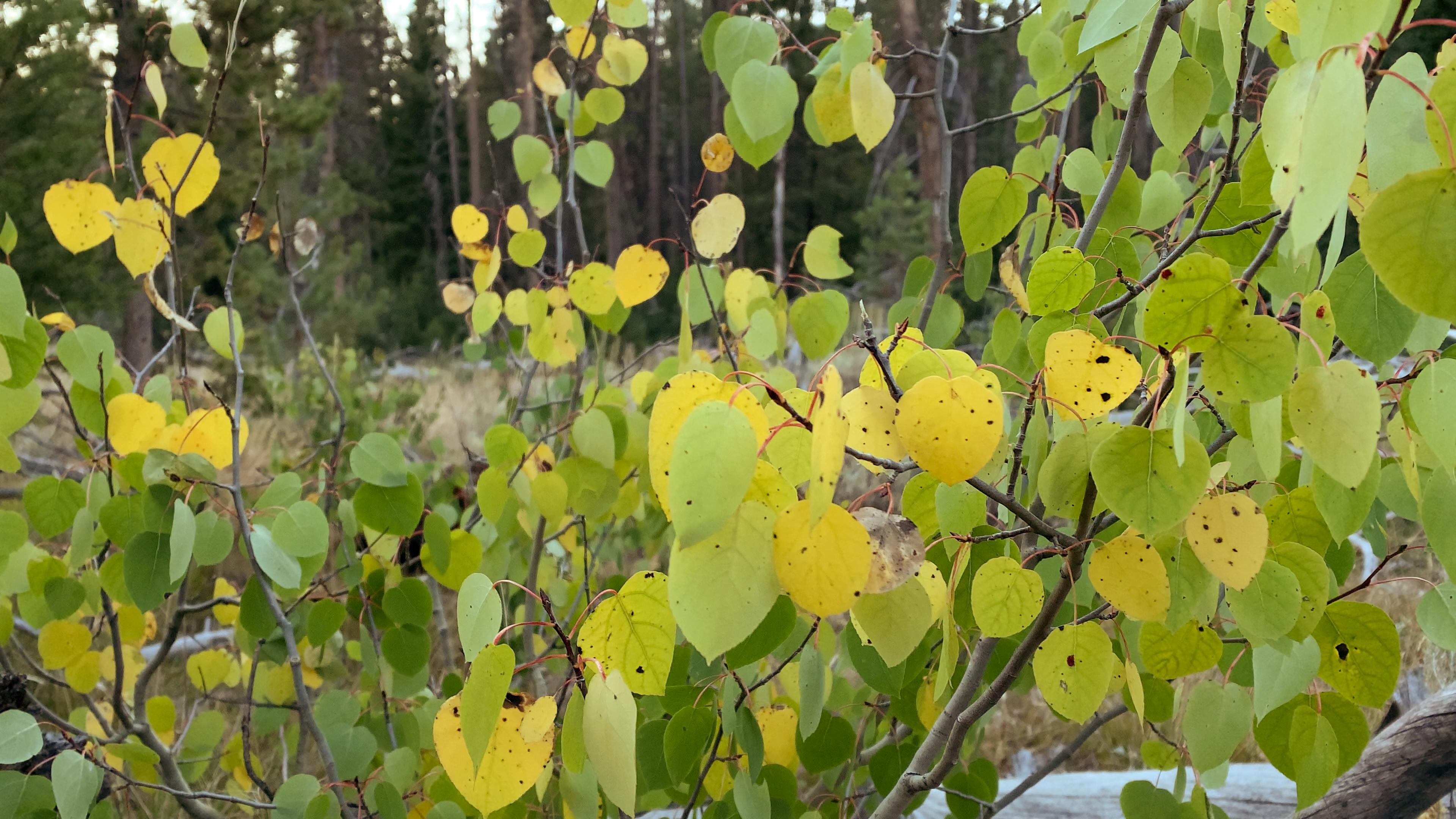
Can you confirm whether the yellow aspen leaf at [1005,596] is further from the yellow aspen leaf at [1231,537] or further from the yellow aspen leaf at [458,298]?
the yellow aspen leaf at [458,298]

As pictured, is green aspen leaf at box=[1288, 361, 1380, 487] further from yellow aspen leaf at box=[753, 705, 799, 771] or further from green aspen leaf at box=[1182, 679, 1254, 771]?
yellow aspen leaf at box=[753, 705, 799, 771]

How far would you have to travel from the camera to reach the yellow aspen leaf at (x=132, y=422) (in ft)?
2.41

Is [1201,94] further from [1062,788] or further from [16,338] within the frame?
[1062,788]

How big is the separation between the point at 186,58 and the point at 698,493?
0.82m

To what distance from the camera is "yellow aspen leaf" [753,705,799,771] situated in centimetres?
75

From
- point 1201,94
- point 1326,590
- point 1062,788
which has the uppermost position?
point 1201,94

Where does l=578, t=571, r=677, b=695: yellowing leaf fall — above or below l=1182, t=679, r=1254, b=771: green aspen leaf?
above

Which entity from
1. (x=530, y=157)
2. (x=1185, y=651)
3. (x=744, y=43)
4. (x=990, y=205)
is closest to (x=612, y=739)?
(x=1185, y=651)

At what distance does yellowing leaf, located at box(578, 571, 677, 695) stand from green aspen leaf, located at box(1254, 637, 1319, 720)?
0.33 metres

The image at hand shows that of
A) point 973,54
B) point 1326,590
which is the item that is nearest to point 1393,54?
point 1326,590

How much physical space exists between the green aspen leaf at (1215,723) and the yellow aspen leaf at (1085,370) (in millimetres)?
240

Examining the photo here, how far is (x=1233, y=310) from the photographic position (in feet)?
1.17

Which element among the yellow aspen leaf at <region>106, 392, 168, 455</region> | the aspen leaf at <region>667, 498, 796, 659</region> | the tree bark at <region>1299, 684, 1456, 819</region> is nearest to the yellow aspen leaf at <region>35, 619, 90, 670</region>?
the yellow aspen leaf at <region>106, 392, 168, 455</region>

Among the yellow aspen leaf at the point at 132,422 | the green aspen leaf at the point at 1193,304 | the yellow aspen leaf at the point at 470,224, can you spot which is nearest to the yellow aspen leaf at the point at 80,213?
the yellow aspen leaf at the point at 132,422
